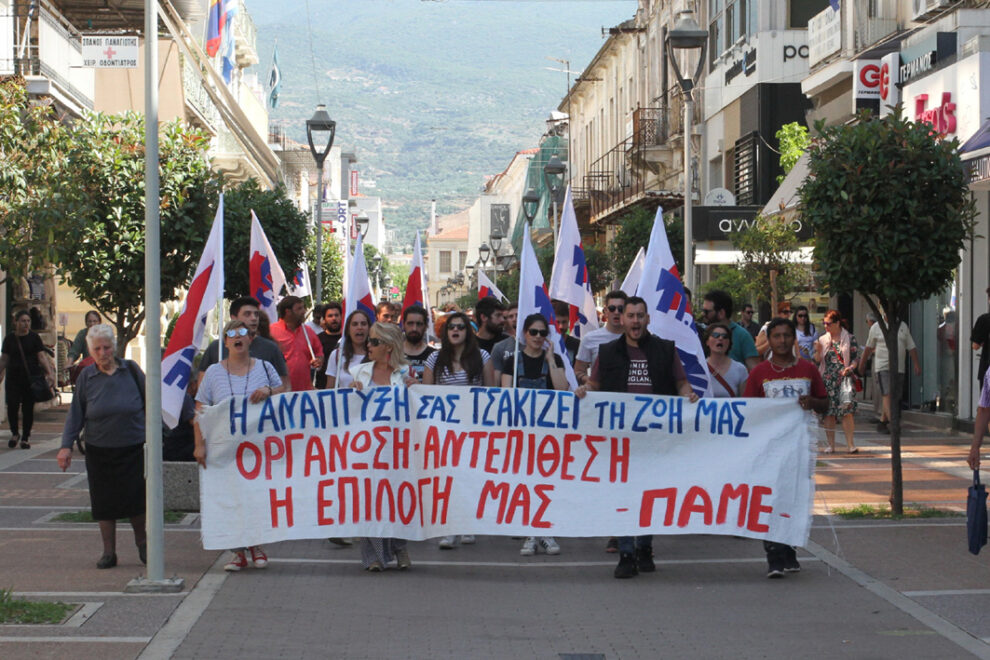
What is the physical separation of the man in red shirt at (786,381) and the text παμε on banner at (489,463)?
27 centimetres

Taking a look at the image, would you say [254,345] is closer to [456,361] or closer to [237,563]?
[456,361]

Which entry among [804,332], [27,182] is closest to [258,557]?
[27,182]

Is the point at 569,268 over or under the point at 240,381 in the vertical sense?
over

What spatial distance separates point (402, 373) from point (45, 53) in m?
16.9

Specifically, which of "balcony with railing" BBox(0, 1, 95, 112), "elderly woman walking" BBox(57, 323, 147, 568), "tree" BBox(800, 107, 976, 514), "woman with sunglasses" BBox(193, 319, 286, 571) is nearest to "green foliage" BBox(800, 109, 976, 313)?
"tree" BBox(800, 107, 976, 514)

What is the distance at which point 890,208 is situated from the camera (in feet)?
37.9

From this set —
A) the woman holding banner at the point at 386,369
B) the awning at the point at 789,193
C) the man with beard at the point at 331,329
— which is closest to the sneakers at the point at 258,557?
the woman holding banner at the point at 386,369

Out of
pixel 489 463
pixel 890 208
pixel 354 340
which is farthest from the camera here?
pixel 890 208

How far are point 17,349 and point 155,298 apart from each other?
10.3 m

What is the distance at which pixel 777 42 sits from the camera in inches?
1195

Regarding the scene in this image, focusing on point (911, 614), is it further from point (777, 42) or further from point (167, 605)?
point (777, 42)

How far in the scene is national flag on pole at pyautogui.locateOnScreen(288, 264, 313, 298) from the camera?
21.6m

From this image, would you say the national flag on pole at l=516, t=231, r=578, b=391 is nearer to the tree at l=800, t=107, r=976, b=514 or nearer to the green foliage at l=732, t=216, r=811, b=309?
the tree at l=800, t=107, r=976, b=514

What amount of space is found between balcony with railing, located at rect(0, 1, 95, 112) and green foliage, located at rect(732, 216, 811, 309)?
11781mm
